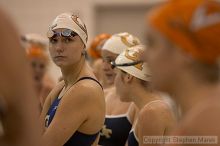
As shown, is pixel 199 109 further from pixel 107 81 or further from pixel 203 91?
pixel 107 81

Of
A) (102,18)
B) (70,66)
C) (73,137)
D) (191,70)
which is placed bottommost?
(102,18)

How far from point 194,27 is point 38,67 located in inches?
194

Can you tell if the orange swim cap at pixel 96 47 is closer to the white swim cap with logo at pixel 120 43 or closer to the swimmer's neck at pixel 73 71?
the white swim cap with logo at pixel 120 43

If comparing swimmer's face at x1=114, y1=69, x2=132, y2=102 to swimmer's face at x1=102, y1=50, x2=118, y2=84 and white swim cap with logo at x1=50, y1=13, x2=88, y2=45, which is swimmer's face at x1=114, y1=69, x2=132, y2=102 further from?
swimmer's face at x1=102, y1=50, x2=118, y2=84

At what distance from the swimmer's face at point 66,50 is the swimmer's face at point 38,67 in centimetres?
282

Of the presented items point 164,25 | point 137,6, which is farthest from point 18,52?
point 137,6

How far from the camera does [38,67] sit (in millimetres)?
6738

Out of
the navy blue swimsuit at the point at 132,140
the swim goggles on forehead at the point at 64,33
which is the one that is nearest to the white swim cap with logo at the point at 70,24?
the swim goggles on forehead at the point at 64,33

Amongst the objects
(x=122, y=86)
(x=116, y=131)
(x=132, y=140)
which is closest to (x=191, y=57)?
(x=132, y=140)

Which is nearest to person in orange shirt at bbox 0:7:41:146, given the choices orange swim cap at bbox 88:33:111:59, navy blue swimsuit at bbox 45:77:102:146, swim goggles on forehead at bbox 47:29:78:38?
navy blue swimsuit at bbox 45:77:102:146

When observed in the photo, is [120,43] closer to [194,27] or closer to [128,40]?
[128,40]

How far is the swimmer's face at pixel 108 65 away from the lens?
4.84 metres

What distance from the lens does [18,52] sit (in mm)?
1514

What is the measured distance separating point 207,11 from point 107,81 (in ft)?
11.1
